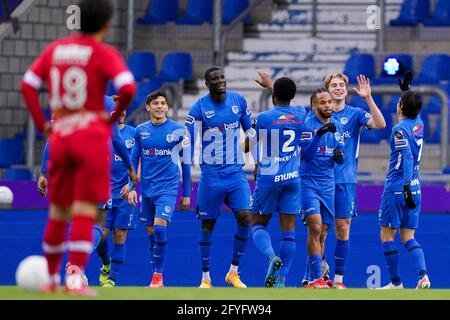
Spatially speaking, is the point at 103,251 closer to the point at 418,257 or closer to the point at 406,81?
the point at 418,257

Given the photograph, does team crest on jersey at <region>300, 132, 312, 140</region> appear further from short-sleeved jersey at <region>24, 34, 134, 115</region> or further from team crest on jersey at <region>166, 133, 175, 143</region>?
short-sleeved jersey at <region>24, 34, 134, 115</region>

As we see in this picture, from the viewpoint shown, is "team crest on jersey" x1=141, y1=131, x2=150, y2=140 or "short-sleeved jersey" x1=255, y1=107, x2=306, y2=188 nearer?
"short-sleeved jersey" x1=255, y1=107, x2=306, y2=188

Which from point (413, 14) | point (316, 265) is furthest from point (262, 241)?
point (413, 14)

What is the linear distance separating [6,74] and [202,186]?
609 cm

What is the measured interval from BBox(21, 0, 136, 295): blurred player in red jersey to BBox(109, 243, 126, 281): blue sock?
17.9ft

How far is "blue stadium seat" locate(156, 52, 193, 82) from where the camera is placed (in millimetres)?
18625

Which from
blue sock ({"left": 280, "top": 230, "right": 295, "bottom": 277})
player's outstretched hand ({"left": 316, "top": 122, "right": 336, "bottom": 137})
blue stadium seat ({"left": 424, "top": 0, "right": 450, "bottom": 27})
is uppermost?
blue stadium seat ({"left": 424, "top": 0, "right": 450, "bottom": 27})

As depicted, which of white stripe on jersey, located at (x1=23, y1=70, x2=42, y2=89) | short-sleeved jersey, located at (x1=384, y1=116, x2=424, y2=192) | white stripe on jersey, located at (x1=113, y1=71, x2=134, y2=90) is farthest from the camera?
short-sleeved jersey, located at (x1=384, y1=116, x2=424, y2=192)

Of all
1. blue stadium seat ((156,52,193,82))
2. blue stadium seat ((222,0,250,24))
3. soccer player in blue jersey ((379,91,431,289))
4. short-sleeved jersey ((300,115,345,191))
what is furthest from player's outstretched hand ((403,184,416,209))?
blue stadium seat ((222,0,250,24))

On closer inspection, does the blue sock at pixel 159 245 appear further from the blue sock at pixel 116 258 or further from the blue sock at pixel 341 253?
the blue sock at pixel 341 253

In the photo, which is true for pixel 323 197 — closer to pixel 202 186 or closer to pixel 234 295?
pixel 202 186

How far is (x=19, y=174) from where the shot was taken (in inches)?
635

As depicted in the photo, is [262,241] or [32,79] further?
[262,241]

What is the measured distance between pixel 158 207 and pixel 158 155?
0.53 m
